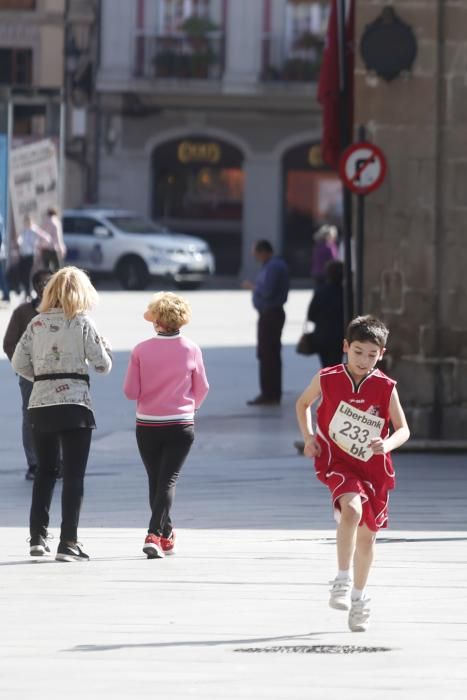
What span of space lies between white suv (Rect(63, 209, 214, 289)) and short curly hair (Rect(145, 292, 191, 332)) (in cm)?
2964

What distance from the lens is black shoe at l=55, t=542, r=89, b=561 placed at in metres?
9.06

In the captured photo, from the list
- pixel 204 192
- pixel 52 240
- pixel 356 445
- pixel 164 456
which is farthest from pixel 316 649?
pixel 204 192

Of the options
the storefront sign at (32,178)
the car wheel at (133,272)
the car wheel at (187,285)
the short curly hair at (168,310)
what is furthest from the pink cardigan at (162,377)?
the car wheel at (187,285)

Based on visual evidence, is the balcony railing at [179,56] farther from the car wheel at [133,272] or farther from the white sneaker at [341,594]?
the white sneaker at [341,594]

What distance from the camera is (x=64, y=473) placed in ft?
30.3

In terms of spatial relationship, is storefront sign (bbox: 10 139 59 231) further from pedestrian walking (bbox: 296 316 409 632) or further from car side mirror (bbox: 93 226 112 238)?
pedestrian walking (bbox: 296 316 409 632)

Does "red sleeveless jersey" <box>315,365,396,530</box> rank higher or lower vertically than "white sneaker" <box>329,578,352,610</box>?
higher

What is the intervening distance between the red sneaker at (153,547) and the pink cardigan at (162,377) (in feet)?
1.90

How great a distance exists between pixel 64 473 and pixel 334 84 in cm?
709

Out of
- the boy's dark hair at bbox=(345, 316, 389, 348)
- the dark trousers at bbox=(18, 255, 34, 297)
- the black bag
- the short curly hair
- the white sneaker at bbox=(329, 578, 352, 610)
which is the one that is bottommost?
the dark trousers at bbox=(18, 255, 34, 297)

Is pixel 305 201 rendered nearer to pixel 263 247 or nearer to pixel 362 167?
pixel 263 247

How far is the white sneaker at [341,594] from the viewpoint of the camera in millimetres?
7070

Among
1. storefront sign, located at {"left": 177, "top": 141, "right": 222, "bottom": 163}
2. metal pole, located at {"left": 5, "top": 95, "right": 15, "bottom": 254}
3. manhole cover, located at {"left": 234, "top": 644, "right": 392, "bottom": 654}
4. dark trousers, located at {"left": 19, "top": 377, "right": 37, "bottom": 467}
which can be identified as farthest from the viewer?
storefront sign, located at {"left": 177, "top": 141, "right": 222, "bottom": 163}

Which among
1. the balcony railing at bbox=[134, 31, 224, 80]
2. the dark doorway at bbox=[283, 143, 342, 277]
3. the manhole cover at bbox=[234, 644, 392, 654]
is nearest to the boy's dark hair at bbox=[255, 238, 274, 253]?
the manhole cover at bbox=[234, 644, 392, 654]
